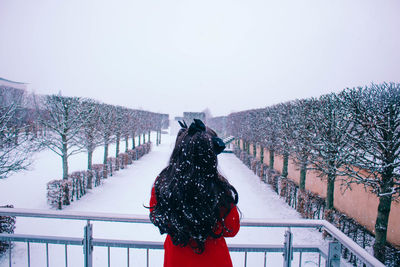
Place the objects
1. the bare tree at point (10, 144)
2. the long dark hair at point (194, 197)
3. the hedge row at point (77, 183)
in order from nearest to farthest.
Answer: the long dark hair at point (194, 197) → the bare tree at point (10, 144) → the hedge row at point (77, 183)

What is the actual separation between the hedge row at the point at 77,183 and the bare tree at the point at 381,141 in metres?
10.2

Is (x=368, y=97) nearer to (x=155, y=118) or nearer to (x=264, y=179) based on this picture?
(x=264, y=179)

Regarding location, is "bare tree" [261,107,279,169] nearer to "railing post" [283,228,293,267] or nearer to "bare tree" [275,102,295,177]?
"bare tree" [275,102,295,177]

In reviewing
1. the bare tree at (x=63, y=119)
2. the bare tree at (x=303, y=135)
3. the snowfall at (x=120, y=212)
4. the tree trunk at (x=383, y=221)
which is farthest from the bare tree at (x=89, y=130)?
the tree trunk at (x=383, y=221)

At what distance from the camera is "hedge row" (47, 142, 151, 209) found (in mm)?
8844

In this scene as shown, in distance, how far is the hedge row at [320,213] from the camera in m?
5.61

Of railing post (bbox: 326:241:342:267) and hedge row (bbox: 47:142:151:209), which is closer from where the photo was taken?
railing post (bbox: 326:241:342:267)

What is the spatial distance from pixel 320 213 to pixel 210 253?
9.24m

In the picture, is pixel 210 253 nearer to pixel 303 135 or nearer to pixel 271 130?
pixel 303 135

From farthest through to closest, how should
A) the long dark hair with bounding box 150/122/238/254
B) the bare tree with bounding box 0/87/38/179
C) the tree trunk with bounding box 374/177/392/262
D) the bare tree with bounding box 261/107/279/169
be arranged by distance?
1. the bare tree with bounding box 261/107/279/169
2. the bare tree with bounding box 0/87/38/179
3. the tree trunk with bounding box 374/177/392/262
4. the long dark hair with bounding box 150/122/238/254

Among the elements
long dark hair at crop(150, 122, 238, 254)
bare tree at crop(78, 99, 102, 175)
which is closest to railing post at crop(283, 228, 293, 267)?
long dark hair at crop(150, 122, 238, 254)

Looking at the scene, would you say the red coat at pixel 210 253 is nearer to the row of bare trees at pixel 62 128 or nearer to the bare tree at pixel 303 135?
the bare tree at pixel 303 135

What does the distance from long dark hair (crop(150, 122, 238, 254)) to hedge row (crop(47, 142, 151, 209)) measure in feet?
30.5

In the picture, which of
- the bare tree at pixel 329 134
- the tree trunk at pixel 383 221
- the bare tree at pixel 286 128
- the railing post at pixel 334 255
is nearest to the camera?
the railing post at pixel 334 255
